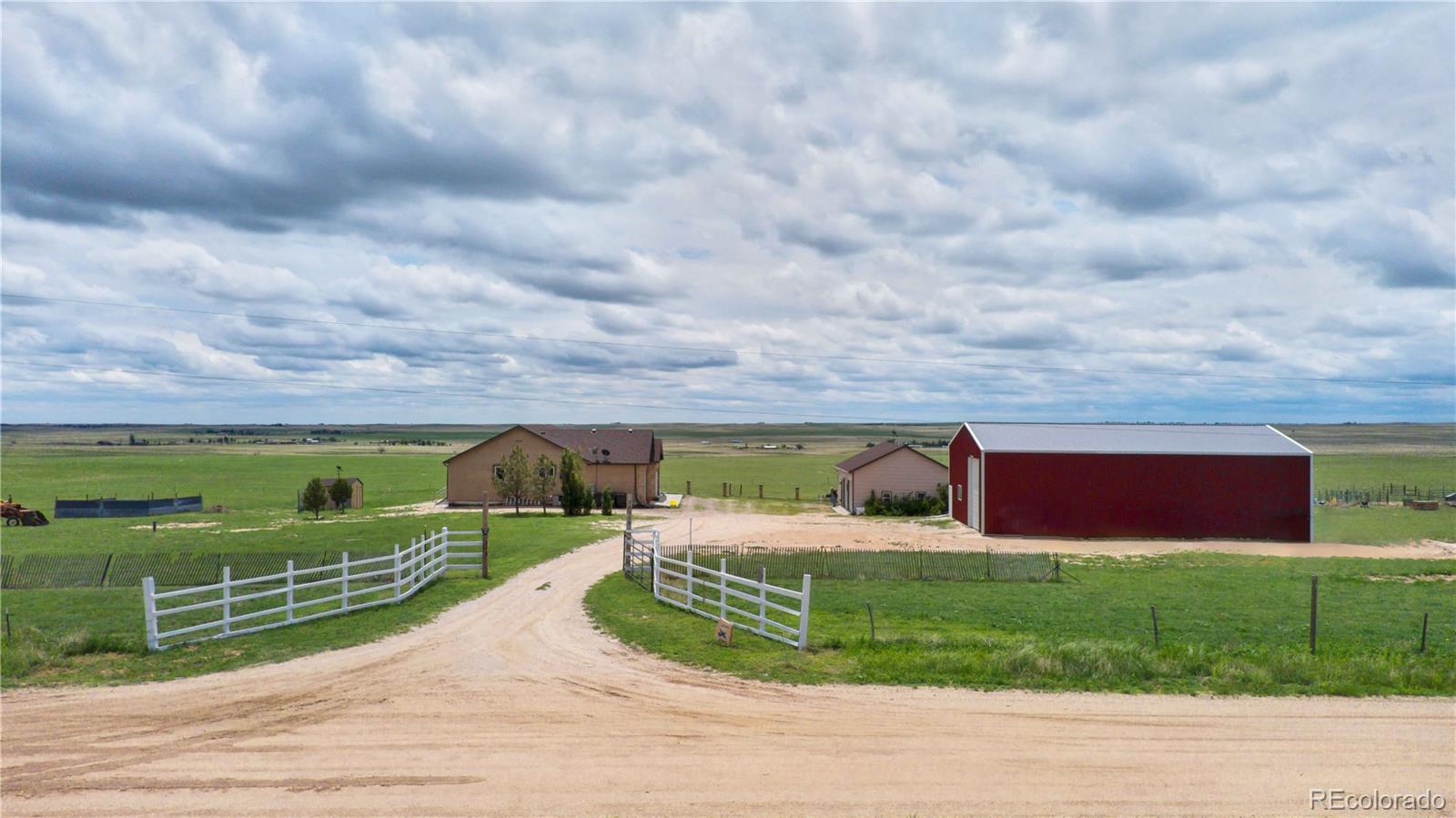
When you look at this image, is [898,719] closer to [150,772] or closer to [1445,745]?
[1445,745]

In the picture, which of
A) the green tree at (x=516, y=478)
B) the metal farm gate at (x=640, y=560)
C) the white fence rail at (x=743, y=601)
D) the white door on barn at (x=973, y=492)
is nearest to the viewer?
the white fence rail at (x=743, y=601)

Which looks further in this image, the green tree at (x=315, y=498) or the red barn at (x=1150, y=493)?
the green tree at (x=315, y=498)

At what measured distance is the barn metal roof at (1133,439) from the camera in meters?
40.4

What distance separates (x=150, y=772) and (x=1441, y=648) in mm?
19777

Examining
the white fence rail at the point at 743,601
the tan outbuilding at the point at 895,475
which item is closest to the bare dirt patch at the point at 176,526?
the white fence rail at the point at 743,601

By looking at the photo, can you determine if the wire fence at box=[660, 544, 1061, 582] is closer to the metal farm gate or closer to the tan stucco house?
the metal farm gate

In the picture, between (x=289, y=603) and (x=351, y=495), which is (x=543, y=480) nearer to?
(x=351, y=495)

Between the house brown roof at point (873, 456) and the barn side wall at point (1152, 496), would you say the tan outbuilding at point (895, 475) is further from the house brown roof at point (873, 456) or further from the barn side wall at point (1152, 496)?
the barn side wall at point (1152, 496)

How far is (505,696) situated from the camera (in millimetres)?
12070

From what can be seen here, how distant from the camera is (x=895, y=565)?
2717 centimetres

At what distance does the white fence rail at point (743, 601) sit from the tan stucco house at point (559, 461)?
30316 mm

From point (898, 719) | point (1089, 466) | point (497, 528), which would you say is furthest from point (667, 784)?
point (1089, 466)

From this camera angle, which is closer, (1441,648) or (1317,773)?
(1317,773)

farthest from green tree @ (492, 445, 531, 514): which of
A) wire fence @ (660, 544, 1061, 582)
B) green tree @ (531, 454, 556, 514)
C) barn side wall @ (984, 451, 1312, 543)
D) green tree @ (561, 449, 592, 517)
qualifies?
barn side wall @ (984, 451, 1312, 543)
